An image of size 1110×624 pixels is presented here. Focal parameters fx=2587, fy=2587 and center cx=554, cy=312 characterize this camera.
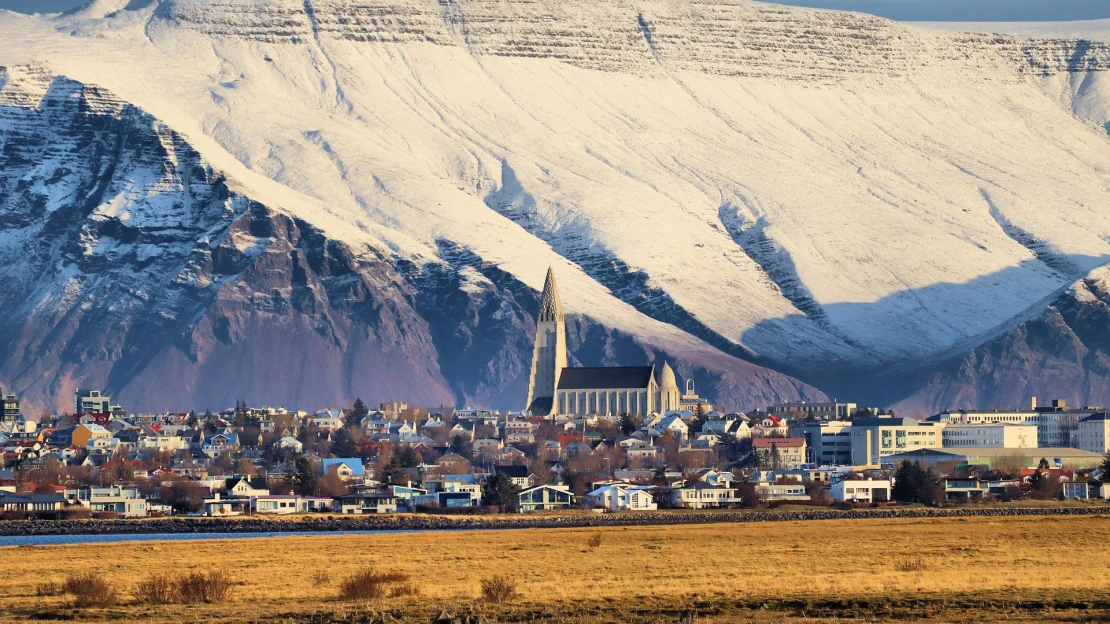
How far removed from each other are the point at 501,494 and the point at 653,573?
227ft

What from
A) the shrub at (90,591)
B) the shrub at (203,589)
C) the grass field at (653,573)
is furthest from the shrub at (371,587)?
the shrub at (90,591)

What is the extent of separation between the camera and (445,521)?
129m

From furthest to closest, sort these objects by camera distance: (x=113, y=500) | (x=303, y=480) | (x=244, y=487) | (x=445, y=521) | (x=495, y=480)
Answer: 1. (x=303, y=480)
2. (x=244, y=487)
3. (x=495, y=480)
4. (x=113, y=500)
5. (x=445, y=521)

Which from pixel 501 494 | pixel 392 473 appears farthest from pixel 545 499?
pixel 392 473

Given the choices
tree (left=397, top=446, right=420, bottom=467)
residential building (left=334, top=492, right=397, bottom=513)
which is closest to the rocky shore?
residential building (left=334, top=492, right=397, bottom=513)

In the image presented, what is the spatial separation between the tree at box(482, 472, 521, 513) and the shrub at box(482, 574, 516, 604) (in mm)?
74090

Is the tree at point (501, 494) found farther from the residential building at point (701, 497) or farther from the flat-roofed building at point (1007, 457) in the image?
the flat-roofed building at point (1007, 457)

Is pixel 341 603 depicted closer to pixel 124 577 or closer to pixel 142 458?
pixel 124 577

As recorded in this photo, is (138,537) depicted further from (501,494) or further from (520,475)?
(520,475)

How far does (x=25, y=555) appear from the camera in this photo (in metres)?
91.8

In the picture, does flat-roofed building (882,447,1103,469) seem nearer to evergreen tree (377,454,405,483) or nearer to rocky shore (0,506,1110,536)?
evergreen tree (377,454,405,483)

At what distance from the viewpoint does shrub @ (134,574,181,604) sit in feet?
226

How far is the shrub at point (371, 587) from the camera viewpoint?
227ft

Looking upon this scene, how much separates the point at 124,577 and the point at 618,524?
46715mm
